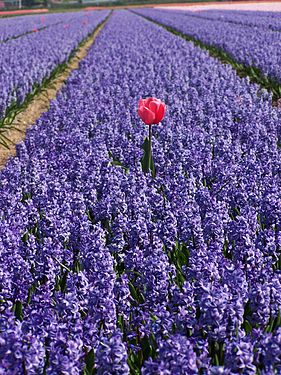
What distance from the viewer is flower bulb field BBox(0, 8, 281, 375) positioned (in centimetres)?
237

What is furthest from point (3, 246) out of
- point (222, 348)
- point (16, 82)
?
point (16, 82)

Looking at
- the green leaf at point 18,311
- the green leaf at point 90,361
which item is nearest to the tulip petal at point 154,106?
the green leaf at point 18,311

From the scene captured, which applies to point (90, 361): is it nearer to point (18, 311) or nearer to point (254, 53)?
point (18, 311)

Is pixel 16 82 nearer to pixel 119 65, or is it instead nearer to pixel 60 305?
pixel 119 65

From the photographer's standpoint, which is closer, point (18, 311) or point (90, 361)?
point (90, 361)

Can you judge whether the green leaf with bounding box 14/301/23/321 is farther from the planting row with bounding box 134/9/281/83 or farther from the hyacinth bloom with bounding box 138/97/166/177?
the planting row with bounding box 134/9/281/83

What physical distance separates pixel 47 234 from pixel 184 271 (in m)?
1.02

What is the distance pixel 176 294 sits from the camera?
271cm

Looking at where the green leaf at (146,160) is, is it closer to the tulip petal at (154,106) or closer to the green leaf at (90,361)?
the tulip petal at (154,106)

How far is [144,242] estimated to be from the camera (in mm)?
3457

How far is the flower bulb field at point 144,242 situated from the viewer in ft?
7.78

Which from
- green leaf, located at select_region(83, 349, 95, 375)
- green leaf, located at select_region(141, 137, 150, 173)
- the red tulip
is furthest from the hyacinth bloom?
green leaf, located at select_region(83, 349, 95, 375)

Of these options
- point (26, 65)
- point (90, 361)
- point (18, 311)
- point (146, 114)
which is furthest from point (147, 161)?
point (26, 65)

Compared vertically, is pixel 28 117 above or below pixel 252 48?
below
